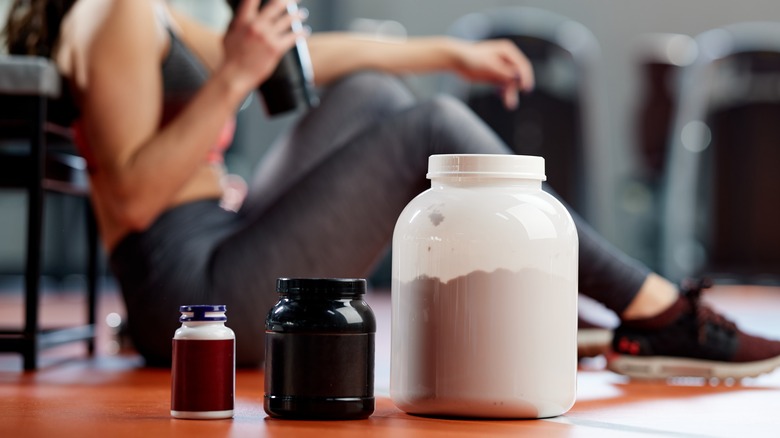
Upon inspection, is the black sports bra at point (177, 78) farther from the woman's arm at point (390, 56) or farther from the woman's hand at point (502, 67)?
the woman's hand at point (502, 67)

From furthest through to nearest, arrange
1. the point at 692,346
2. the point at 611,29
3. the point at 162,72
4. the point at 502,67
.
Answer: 1. the point at 611,29
2. the point at 502,67
3. the point at 162,72
4. the point at 692,346

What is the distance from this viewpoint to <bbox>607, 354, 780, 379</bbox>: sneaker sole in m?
1.57

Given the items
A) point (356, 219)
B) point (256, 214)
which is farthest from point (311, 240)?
point (256, 214)

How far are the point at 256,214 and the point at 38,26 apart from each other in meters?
0.45

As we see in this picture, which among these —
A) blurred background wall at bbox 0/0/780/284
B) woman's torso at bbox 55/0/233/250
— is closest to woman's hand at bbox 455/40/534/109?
woman's torso at bbox 55/0/233/250

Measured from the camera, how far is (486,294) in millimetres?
1044

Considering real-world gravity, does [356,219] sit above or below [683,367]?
above

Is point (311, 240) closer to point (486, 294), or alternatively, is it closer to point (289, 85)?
point (289, 85)

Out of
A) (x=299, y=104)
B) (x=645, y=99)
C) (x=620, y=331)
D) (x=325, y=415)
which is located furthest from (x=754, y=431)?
(x=645, y=99)

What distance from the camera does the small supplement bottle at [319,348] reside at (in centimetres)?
103

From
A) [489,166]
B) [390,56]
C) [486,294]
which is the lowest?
[486,294]

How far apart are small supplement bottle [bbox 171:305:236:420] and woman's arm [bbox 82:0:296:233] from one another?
1.86 feet

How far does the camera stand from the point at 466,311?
3.44 ft

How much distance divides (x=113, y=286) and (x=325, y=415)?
4727 millimetres
